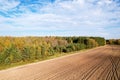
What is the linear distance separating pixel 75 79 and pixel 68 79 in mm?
577

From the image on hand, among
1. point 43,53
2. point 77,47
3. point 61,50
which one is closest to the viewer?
point 43,53

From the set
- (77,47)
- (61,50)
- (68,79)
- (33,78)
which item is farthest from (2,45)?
(77,47)

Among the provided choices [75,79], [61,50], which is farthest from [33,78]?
[61,50]

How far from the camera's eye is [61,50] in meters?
40.9

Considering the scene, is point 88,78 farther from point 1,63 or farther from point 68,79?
point 1,63

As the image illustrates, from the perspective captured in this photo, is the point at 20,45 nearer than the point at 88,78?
No

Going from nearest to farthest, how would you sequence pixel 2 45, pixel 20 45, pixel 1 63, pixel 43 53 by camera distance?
pixel 1 63, pixel 2 45, pixel 20 45, pixel 43 53

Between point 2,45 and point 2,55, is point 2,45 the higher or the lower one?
the higher one

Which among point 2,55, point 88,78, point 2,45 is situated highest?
point 2,45

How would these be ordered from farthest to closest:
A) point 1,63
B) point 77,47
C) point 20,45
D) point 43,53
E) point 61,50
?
point 77,47, point 61,50, point 43,53, point 20,45, point 1,63

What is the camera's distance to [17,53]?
22.3m

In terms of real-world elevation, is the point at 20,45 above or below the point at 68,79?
above

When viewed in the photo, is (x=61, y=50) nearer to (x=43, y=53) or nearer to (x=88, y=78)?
(x=43, y=53)

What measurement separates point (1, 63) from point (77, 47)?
3117 centimetres
